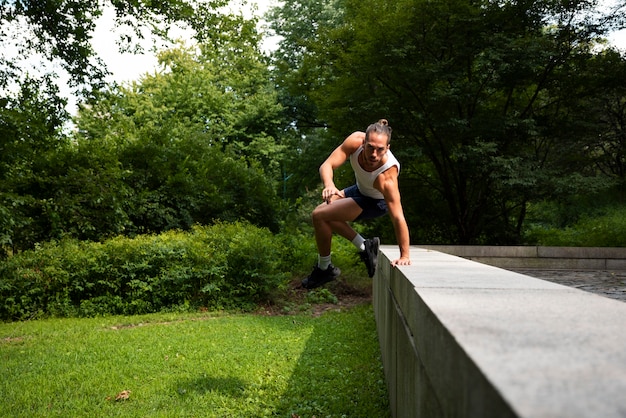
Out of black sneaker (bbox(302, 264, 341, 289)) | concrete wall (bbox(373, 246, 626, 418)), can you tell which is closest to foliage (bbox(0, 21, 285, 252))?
black sneaker (bbox(302, 264, 341, 289))

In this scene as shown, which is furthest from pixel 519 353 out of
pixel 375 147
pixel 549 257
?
pixel 549 257

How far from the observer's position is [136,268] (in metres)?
11.9

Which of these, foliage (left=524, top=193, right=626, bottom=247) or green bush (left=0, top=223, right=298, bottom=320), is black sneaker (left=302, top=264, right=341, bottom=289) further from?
foliage (left=524, top=193, right=626, bottom=247)

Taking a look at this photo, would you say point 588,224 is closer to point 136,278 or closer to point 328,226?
point 136,278

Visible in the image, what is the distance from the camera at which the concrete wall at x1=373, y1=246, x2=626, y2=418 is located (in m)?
0.80

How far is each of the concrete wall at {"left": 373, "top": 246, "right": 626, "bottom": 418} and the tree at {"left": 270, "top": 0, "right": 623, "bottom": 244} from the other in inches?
460

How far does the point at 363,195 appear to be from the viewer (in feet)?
16.4

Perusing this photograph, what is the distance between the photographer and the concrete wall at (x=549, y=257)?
434 inches

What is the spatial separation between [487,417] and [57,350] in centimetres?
866

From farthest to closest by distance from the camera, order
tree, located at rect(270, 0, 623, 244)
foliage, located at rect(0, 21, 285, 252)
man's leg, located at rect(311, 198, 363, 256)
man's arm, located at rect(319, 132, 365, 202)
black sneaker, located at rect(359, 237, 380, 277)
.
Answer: tree, located at rect(270, 0, 623, 244)
foliage, located at rect(0, 21, 285, 252)
black sneaker, located at rect(359, 237, 380, 277)
man's leg, located at rect(311, 198, 363, 256)
man's arm, located at rect(319, 132, 365, 202)

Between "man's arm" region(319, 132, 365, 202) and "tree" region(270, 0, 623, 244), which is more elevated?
"tree" region(270, 0, 623, 244)

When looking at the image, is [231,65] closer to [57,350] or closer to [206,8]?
[206,8]

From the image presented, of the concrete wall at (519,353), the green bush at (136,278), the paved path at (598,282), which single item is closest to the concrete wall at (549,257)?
the paved path at (598,282)

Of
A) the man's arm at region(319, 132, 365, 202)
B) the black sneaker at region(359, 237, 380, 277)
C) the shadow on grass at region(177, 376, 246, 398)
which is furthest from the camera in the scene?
the shadow on grass at region(177, 376, 246, 398)
